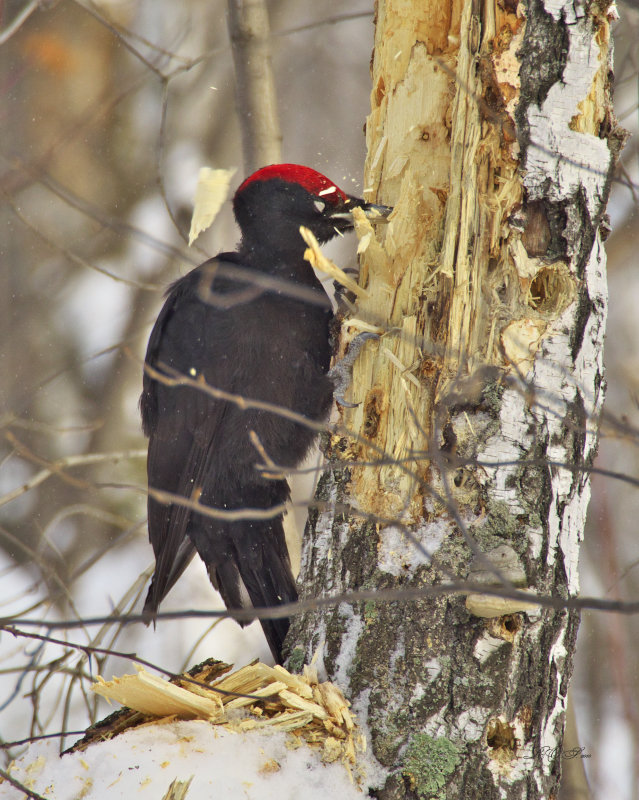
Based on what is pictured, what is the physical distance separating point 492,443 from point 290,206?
1.43 m

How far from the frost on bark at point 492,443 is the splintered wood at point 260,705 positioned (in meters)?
0.07

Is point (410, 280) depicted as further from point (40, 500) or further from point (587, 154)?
point (40, 500)

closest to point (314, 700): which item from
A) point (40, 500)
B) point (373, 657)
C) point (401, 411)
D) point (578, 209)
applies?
point (373, 657)

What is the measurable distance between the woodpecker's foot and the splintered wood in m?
0.78

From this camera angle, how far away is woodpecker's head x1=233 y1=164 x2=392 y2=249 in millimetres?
2709

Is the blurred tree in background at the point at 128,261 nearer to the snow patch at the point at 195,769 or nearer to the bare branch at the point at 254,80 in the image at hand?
the bare branch at the point at 254,80

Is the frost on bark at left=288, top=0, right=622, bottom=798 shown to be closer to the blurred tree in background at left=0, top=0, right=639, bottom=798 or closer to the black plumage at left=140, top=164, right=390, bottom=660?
the black plumage at left=140, top=164, right=390, bottom=660

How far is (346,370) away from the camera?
2217 millimetres

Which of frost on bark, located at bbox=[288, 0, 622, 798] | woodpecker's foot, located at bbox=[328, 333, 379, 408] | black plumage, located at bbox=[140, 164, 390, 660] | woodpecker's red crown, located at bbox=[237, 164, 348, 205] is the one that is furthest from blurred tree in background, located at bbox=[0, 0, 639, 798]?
frost on bark, located at bbox=[288, 0, 622, 798]

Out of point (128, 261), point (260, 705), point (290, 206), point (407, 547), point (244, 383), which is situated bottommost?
point (260, 705)

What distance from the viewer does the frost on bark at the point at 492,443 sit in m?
1.69

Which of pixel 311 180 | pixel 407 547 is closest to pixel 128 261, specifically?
pixel 311 180

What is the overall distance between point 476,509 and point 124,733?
1009mm

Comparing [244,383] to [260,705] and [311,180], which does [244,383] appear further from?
[260,705]
